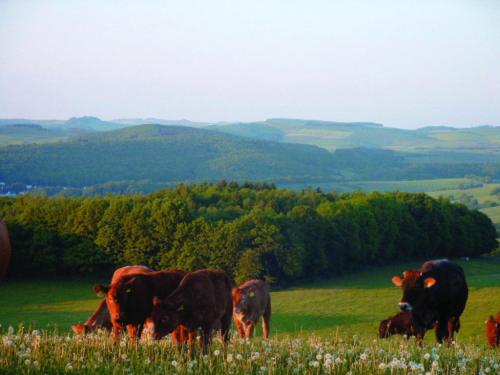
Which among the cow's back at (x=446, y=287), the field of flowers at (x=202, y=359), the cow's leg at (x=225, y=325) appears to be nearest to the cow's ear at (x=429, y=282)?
the cow's back at (x=446, y=287)

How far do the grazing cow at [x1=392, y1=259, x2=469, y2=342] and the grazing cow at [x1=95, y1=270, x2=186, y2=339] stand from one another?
19.6ft

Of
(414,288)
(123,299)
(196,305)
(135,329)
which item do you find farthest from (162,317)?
(414,288)

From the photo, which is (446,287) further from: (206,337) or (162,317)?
(162,317)

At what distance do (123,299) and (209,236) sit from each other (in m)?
63.8

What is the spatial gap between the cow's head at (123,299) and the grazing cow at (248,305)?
11.0 m

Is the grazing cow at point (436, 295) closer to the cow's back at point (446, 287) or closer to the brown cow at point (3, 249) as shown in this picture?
the cow's back at point (446, 287)

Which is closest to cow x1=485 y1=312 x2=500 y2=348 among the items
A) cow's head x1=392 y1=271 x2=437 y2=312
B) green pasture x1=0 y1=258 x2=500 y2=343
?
cow's head x1=392 y1=271 x2=437 y2=312

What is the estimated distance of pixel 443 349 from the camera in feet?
46.0

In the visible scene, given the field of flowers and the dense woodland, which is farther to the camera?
the dense woodland

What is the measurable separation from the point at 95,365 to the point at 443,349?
6.47 m

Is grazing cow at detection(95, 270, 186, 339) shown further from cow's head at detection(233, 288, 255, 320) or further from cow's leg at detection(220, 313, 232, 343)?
cow's head at detection(233, 288, 255, 320)

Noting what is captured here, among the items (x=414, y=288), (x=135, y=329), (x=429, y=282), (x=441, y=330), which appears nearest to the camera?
(x=135, y=329)

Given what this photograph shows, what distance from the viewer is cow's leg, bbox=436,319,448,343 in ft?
62.8

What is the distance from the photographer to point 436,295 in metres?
18.4
